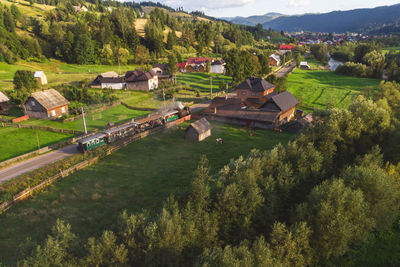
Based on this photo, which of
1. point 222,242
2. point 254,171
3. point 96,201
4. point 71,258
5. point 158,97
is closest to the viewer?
point 71,258

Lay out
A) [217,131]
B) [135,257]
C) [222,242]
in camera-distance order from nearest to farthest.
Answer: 1. [135,257]
2. [222,242]
3. [217,131]

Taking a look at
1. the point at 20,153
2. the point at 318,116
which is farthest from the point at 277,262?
the point at 20,153

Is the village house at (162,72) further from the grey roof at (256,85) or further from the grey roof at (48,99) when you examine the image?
the grey roof at (48,99)

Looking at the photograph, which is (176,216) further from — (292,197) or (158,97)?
(158,97)

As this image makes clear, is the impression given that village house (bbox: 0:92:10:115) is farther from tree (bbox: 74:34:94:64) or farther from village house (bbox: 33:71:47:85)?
tree (bbox: 74:34:94:64)

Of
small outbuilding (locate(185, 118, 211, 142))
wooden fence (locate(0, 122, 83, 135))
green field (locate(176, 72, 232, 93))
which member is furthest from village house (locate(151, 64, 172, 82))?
small outbuilding (locate(185, 118, 211, 142))

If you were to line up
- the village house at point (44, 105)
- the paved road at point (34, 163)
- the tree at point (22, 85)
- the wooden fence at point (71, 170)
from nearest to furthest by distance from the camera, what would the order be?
the wooden fence at point (71, 170) < the paved road at point (34, 163) < the village house at point (44, 105) < the tree at point (22, 85)

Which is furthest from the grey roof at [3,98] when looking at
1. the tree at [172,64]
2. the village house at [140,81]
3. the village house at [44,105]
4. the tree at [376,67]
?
the tree at [376,67]
